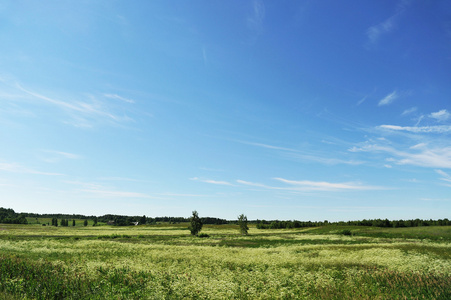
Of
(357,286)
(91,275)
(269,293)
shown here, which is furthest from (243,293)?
(91,275)

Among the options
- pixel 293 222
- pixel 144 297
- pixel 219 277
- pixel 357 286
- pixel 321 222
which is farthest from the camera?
pixel 321 222

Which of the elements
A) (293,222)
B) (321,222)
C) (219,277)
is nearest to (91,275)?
(219,277)

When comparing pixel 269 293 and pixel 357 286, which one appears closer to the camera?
pixel 269 293

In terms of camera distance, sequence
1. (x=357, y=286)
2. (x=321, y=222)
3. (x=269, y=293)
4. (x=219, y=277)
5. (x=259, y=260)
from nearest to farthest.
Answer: (x=269, y=293)
(x=357, y=286)
(x=219, y=277)
(x=259, y=260)
(x=321, y=222)

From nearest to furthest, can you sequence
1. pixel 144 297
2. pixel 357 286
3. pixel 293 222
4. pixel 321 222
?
pixel 144 297 < pixel 357 286 < pixel 293 222 < pixel 321 222

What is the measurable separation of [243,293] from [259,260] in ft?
39.6

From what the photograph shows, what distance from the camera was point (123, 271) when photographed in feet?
59.0

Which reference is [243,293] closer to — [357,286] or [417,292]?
[357,286]

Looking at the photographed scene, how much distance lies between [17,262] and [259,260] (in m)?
18.9

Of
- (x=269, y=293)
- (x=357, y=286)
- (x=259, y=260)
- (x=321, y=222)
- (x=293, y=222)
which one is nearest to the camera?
(x=269, y=293)

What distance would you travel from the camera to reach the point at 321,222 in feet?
517

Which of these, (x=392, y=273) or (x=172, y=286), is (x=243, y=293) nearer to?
(x=172, y=286)

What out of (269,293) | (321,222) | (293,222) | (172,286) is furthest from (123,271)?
(321,222)

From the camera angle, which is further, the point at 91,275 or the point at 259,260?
the point at 259,260
